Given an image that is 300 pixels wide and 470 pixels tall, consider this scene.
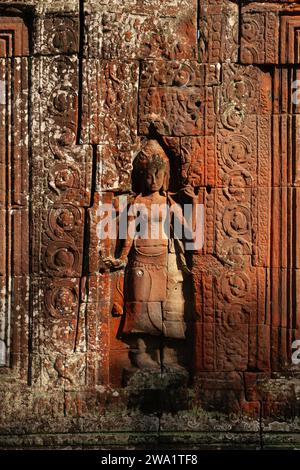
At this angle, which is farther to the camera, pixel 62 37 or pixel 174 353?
pixel 174 353

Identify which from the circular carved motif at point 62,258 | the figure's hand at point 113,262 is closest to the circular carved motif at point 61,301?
the circular carved motif at point 62,258

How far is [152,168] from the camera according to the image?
10.5m

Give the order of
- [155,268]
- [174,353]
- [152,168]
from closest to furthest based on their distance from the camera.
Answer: [152,168] < [155,268] < [174,353]

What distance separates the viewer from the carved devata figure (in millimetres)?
10539

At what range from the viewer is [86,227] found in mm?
10547

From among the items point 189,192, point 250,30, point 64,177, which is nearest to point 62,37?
point 64,177

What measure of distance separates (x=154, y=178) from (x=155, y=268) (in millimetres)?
950

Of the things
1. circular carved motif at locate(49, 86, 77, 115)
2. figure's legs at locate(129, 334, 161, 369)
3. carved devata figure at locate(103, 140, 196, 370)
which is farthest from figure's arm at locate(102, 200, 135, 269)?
circular carved motif at locate(49, 86, 77, 115)

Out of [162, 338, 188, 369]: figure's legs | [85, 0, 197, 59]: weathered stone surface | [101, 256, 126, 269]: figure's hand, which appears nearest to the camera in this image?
[85, 0, 197, 59]: weathered stone surface

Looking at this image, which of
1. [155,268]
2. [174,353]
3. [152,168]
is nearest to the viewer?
[152,168]

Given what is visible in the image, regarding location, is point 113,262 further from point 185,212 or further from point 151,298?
point 185,212

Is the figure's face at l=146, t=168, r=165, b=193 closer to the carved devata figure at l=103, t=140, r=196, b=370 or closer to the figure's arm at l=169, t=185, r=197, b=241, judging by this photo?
the carved devata figure at l=103, t=140, r=196, b=370

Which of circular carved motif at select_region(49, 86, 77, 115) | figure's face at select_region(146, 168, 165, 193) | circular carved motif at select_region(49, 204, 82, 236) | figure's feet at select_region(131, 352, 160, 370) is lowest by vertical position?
figure's feet at select_region(131, 352, 160, 370)

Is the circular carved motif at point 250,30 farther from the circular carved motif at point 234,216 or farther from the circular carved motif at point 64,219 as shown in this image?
the circular carved motif at point 64,219
